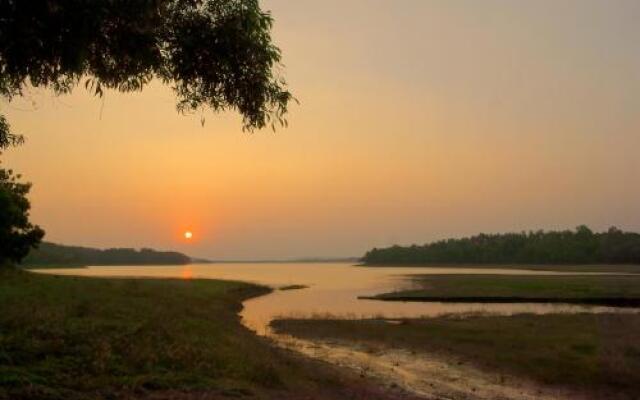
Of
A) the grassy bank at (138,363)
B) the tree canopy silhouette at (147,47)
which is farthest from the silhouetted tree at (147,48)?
the grassy bank at (138,363)

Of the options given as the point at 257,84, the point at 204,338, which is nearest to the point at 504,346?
the point at 204,338

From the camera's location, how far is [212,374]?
19.0m

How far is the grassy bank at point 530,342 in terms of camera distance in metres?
24.4

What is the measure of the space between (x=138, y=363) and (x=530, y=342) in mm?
22128

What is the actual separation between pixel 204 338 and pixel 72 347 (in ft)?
24.8

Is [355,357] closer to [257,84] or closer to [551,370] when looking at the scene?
[551,370]

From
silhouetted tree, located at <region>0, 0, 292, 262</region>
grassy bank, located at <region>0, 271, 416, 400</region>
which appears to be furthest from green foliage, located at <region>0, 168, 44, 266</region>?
silhouetted tree, located at <region>0, 0, 292, 262</region>

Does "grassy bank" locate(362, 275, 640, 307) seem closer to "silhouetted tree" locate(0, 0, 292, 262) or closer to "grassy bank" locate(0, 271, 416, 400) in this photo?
"grassy bank" locate(0, 271, 416, 400)

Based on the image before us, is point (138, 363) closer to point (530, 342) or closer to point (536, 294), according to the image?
point (530, 342)

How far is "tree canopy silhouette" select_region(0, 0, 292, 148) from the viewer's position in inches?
421

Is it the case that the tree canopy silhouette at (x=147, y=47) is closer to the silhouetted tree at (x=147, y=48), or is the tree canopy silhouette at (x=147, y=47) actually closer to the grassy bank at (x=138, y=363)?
the silhouetted tree at (x=147, y=48)

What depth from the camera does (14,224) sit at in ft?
190

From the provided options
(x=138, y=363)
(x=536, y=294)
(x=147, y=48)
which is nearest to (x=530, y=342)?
(x=138, y=363)

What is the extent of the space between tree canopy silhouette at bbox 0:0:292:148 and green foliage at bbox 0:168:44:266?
4627cm
